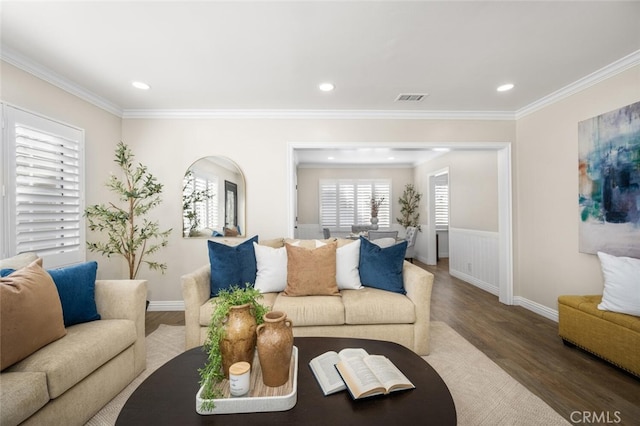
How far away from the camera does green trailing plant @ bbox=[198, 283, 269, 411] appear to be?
1176 mm

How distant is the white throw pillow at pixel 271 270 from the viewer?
2.71m

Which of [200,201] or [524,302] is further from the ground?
[200,201]

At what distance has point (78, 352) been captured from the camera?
158 cm

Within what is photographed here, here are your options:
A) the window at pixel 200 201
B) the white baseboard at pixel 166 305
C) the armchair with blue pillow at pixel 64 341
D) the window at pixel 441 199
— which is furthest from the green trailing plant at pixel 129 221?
the window at pixel 441 199

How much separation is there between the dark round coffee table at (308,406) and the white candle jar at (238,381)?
8 centimetres

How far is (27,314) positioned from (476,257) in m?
5.27

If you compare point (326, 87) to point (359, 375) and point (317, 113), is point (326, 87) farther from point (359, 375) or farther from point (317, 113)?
point (359, 375)

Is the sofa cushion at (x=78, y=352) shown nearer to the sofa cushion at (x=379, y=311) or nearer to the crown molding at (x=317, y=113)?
the sofa cushion at (x=379, y=311)

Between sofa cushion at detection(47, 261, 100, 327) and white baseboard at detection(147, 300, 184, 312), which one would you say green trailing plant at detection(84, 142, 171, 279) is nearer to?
white baseboard at detection(147, 300, 184, 312)

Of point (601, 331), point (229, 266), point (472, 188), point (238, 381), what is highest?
point (472, 188)

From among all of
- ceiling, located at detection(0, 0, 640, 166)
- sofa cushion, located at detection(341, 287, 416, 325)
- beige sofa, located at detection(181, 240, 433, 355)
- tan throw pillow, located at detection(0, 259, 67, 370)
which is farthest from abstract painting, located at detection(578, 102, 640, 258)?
tan throw pillow, located at detection(0, 259, 67, 370)

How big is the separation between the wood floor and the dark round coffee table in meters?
1.19

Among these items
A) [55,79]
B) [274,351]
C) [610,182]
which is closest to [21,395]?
[274,351]

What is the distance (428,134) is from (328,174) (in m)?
4.06
